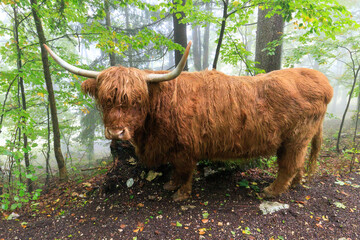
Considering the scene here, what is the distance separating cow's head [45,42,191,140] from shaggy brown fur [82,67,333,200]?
0.08 m

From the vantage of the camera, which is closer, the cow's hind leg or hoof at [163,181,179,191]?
the cow's hind leg

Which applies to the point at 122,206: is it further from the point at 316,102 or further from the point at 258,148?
the point at 316,102

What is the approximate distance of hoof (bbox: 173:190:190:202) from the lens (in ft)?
9.86

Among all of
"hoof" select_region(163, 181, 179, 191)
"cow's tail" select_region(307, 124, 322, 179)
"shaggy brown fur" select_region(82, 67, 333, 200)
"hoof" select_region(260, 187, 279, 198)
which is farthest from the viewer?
"hoof" select_region(163, 181, 179, 191)

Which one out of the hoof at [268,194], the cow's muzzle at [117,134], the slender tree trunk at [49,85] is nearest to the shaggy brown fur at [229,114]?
the cow's muzzle at [117,134]

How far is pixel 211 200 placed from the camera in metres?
2.97

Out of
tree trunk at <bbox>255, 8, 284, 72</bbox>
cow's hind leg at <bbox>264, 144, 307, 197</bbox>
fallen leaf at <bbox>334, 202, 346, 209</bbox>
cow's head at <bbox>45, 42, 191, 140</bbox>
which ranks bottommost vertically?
fallen leaf at <bbox>334, 202, 346, 209</bbox>

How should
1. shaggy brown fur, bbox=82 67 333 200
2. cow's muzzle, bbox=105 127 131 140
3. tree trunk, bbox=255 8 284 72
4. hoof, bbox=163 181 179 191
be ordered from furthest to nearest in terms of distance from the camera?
tree trunk, bbox=255 8 284 72 < hoof, bbox=163 181 179 191 < shaggy brown fur, bbox=82 67 333 200 < cow's muzzle, bbox=105 127 131 140

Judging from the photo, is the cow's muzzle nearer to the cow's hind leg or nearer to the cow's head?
the cow's head

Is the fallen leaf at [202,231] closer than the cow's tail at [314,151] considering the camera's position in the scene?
Yes

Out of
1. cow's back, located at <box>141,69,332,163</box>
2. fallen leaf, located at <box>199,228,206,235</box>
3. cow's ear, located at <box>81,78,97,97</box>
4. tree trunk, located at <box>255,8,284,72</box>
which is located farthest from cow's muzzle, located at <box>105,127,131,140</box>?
tree trunk, located at <box>255,8,284,72</box>

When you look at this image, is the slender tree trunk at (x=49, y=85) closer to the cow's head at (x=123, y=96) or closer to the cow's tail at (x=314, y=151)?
the cow's head at (x=123, y=96)

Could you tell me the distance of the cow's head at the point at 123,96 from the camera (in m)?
2.05

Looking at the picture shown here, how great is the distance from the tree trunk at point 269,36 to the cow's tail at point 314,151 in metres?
2.17
